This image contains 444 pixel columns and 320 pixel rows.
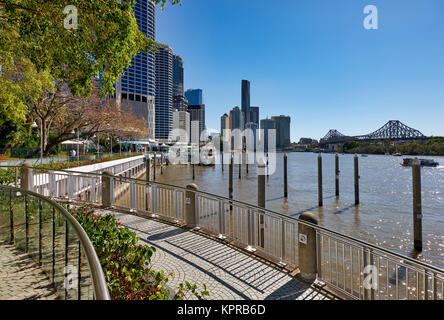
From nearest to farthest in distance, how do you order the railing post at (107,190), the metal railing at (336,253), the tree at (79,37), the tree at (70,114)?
the metal railing at (336,253) → the tree at (79,37) → the railing post at (107,190) → the tree at (70,114)

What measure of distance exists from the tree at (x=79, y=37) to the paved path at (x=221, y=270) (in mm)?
5122

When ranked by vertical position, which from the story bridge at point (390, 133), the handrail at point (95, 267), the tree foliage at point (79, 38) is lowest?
the handrail at point (95, 267)

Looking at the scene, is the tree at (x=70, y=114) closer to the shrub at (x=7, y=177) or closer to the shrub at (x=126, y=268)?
the shrub at (x=7, y=177)

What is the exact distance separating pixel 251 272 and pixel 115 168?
92.9 feet

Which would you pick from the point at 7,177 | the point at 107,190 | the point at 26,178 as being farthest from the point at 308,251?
the point at 7,177

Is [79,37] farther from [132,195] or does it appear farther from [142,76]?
[142,76]

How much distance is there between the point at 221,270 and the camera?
191 inches

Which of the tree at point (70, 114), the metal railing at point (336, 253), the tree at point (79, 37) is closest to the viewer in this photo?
the metal railing at point (336, 253)

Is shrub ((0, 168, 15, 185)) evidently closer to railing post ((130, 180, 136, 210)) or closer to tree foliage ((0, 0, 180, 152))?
tree foliage ((0, 0, 180, 152))

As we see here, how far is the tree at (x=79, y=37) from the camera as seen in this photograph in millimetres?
6281

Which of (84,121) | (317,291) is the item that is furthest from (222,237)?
(84,121)

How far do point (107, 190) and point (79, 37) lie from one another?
17.2 ft

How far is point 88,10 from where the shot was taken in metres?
6.32
